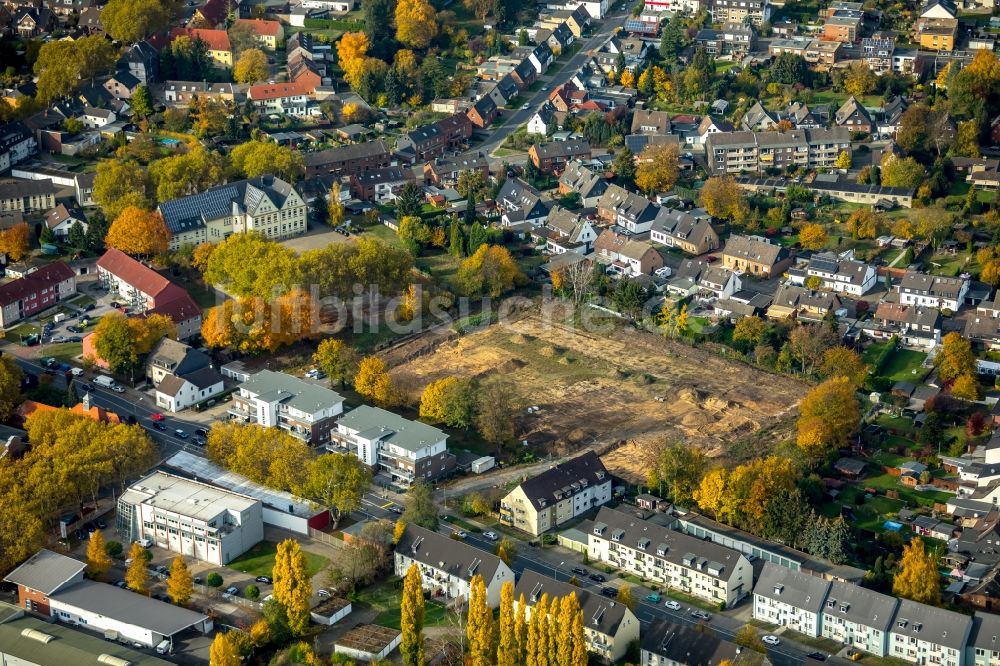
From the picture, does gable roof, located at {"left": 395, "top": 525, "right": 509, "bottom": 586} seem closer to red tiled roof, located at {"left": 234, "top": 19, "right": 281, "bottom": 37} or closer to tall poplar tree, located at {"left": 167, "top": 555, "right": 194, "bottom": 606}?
tall poplar tree, located at {"left": 167, "top": 555, "right": 194, "bottom": 606}

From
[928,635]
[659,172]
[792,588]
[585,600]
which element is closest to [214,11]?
[659,172]

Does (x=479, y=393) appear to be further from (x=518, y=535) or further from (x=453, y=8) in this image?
(x=453, y=8)

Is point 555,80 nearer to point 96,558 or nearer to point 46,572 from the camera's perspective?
point 96,558

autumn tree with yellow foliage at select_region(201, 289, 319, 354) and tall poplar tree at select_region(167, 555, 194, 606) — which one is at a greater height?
autumn tree with yellow foliage at select_region(201, 289, 319, 354)

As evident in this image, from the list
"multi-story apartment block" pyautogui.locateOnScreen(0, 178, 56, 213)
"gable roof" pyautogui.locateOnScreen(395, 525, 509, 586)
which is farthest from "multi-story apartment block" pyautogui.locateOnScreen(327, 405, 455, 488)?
"multi-story apartment block" pyautogui.locateOnScreen(0, 178, 56, 213)

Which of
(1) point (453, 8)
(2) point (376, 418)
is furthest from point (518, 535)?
(1) point (453, 8)

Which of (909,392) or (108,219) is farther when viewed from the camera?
(108,219)

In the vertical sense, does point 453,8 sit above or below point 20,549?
above
